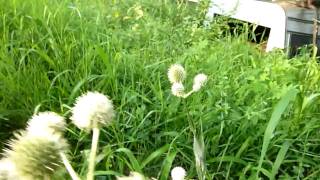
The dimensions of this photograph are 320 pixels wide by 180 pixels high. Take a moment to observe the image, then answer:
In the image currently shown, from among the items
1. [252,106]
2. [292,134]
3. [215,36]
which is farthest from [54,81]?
[215,36]

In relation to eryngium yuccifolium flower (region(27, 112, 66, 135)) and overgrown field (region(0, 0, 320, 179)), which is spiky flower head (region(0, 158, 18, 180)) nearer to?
eryngium yuccifolium flower (region(27, 112, 66, 135))

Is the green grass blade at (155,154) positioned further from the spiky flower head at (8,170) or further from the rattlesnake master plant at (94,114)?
the spiky flower head at (8,170)

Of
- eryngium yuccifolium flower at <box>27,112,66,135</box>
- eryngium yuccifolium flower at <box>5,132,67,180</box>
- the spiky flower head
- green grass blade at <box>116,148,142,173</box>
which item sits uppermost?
eryngium yuccifolium flower at <box>5,132,67,180</box>

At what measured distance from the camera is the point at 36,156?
17.5 inches

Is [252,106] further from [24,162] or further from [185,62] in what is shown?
[24,162]

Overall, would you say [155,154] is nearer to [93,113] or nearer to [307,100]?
[307,100]

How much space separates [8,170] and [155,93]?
1.89 m

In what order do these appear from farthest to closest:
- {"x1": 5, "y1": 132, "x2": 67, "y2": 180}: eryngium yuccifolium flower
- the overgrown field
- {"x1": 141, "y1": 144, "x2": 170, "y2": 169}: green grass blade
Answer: the overgrown field, {"x1": 141, "y1": 144, "x2": 170, "y2": 169}: green grass blade, {"x1": 5, "y1": 132, "x2": 67, "y2": 180}: eryngium yuccifolium flower

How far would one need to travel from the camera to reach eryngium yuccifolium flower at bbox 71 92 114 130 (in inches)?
22.1

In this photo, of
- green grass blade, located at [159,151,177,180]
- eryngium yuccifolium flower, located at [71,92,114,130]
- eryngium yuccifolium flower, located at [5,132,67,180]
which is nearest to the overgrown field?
green grass blade, located at [159,151,177,180]

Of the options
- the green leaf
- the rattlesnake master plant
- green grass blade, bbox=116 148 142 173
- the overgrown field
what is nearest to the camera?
the rattlesnake master plant

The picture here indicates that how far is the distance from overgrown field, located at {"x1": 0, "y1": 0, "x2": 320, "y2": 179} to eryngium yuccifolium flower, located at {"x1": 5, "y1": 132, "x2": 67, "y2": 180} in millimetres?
1232

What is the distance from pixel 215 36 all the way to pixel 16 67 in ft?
4.57

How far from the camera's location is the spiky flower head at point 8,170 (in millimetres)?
433
